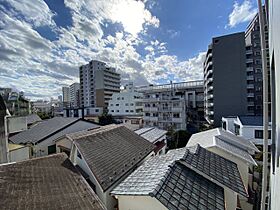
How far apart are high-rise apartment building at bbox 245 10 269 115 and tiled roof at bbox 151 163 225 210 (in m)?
28.5

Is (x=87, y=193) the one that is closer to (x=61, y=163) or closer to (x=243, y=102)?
(x=61, y=163)

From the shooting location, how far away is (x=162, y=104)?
98.7 feet

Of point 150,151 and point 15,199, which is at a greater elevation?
point 15,199

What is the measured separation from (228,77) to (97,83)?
4134 cm

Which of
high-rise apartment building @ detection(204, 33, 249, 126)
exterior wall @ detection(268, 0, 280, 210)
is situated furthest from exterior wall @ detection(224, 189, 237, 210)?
high-rise apartment building @ detection(204, 33, 249, 126)

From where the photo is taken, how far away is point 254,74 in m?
31.1

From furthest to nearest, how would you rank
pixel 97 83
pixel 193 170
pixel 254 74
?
pixel 97 83 → pixel 254 74 → pixel 193 170

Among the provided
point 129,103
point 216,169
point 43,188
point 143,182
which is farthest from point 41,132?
point 129,103

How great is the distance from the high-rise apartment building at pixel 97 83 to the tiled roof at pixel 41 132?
122ft

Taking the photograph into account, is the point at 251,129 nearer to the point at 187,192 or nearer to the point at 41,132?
the point at 187,192

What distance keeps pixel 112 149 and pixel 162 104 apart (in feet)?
68.3

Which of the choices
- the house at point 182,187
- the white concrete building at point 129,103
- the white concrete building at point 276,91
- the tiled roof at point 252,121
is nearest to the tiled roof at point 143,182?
the house at point 182,187

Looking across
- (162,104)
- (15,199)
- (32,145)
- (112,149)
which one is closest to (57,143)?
(32,145)

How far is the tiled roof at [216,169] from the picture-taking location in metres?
6.40
